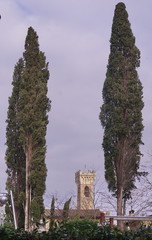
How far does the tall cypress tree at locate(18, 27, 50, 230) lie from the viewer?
23.6 meters

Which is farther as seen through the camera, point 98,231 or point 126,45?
point 126,45

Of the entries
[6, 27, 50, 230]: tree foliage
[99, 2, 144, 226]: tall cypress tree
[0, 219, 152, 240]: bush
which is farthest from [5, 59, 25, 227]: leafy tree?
[0, 219, 152, 240]: bush

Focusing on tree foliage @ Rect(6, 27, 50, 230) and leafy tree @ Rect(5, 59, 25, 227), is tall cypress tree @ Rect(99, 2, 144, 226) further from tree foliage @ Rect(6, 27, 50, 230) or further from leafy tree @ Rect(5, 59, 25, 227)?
leafy tree @ Rect(5, 59, 25, 227)

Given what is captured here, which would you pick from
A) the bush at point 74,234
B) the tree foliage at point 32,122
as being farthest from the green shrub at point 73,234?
the tree foliage at point 32,122

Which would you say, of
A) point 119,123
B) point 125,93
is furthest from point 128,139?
point 125,93

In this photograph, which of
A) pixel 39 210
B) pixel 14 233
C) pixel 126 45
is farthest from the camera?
pixel 126 45

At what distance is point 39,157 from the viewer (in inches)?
953

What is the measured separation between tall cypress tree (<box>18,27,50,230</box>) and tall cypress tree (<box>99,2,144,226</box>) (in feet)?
10.8

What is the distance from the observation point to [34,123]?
24.4m

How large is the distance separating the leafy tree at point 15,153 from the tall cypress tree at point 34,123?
0.74 m

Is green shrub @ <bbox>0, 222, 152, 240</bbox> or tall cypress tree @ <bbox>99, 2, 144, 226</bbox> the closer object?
green shrub @ <bbox>0, 222, 152, 240</bbox>

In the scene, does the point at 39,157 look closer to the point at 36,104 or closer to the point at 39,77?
the point at 36,104

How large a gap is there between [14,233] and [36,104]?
2014 centimetres

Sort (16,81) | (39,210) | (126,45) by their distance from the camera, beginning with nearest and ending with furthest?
(39,210), (126,45), (16,81)
